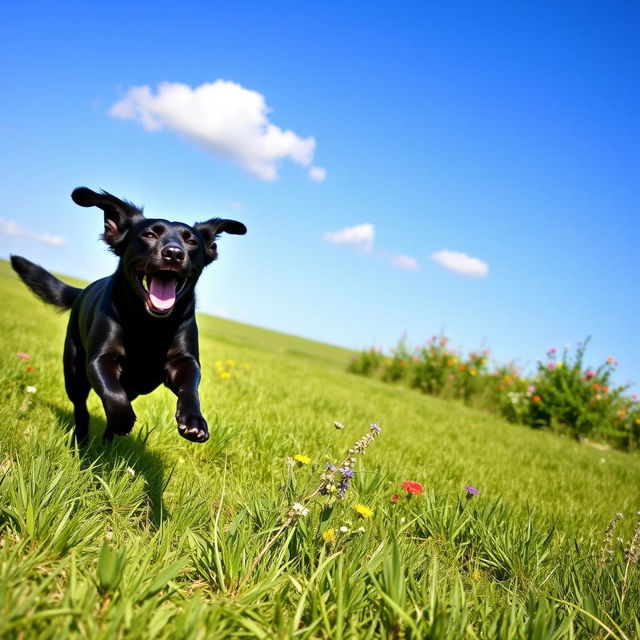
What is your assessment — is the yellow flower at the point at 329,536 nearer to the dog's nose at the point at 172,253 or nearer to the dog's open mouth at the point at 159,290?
the dog's open mouth at the point at 159,290

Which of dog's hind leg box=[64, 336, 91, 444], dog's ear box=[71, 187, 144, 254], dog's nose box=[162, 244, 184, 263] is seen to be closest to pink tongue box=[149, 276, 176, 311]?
dog's nose box=[162, 244, 184, 263]

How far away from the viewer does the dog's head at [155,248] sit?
2.71 meters

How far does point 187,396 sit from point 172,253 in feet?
2.45

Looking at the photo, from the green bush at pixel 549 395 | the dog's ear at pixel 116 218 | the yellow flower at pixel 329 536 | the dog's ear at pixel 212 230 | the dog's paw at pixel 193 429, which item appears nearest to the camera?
the yellow flower at pixel 329 536

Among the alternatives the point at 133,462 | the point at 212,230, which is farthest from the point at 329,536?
the point at 212,230

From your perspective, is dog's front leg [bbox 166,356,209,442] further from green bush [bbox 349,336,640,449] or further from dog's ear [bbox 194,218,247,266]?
green bush [bbox 349,336,640,449]

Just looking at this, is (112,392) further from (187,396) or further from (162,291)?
(162,291)

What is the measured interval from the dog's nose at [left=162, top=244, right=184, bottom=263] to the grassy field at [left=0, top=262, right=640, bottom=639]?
1.03 metres

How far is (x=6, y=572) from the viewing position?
1.46 meters

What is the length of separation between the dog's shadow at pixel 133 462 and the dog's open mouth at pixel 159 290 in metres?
0.77

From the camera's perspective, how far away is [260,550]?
1.95 metres

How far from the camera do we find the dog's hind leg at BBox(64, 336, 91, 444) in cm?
351

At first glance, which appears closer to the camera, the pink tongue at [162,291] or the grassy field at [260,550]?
the grassy field at [260,550]

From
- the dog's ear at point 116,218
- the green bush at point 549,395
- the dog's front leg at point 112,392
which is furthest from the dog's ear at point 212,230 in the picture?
the green bush at point 549,395
